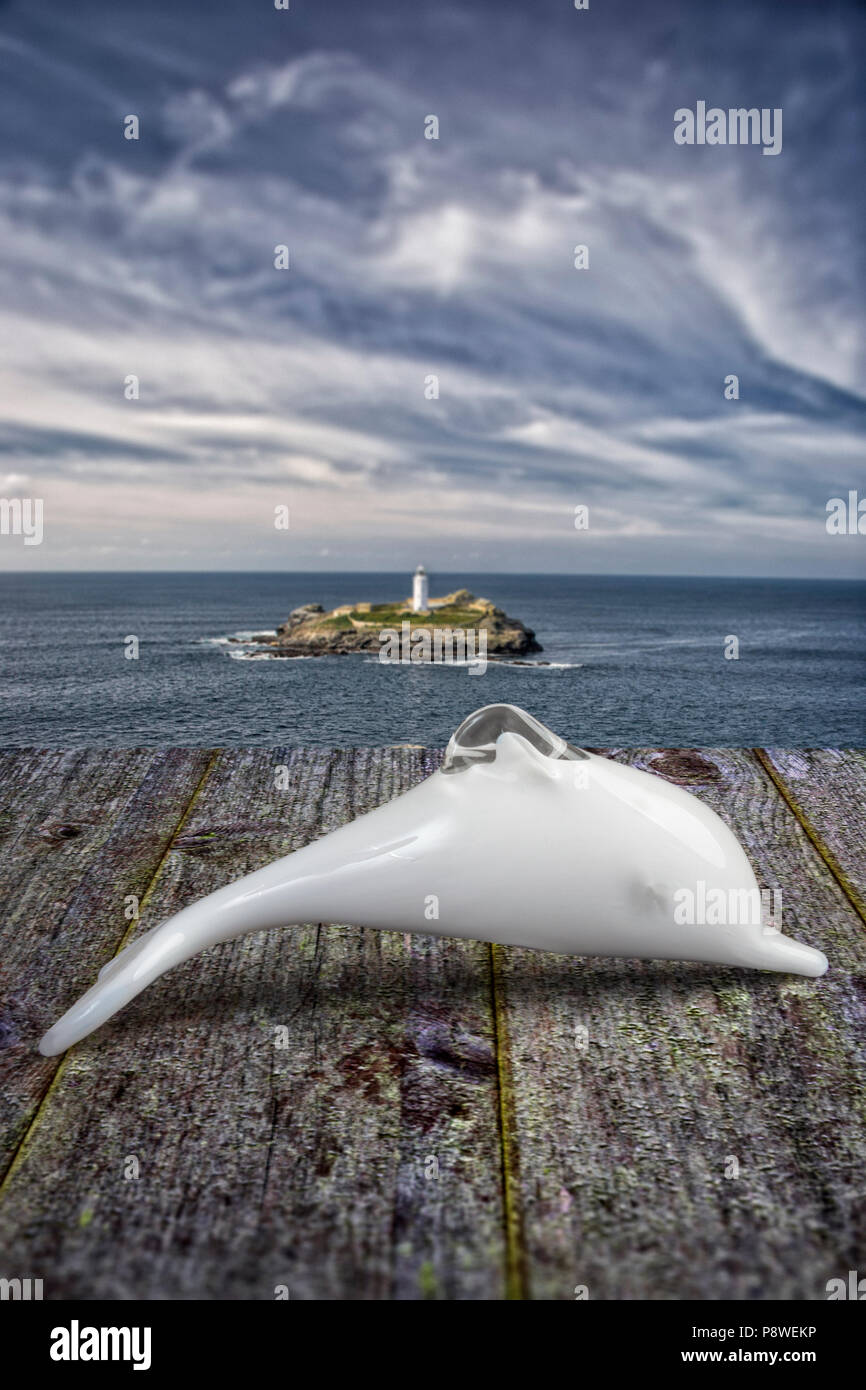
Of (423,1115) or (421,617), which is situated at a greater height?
(421,617)

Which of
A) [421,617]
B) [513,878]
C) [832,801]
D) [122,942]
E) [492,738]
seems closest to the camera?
[513,878]

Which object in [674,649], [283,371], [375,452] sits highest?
[283,371]

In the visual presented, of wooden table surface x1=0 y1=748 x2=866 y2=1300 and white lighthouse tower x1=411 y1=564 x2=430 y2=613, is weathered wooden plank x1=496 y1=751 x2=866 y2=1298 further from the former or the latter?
white lighthouse tower x1=411 y1=564 x2=430 y2=613

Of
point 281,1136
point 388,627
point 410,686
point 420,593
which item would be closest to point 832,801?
point 281,1136

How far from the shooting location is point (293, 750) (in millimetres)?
2287

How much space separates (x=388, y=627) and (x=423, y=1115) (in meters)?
52.1

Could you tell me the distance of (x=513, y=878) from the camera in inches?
47.2

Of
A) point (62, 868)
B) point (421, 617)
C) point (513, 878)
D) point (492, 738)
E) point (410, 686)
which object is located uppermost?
point (421, 617)

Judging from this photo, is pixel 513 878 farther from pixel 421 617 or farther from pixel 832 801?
pixel 421 617

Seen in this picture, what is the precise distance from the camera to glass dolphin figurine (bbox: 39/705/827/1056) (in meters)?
1.18

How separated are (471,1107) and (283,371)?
230 feet

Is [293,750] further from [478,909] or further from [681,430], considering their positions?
[681,430]
